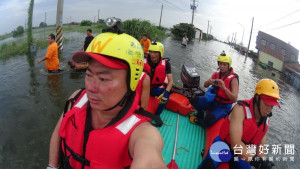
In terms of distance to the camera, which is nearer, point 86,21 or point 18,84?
point 18,84

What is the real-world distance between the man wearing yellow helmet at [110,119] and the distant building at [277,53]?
31354 millimetres

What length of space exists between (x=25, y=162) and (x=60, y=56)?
8369 millimetres

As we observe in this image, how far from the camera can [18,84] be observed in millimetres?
6672

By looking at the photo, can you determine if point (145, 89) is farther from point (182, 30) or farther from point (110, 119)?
point (182, 30)

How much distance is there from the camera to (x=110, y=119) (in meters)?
1.40

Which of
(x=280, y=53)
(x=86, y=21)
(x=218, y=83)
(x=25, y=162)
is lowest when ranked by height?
(x=25, y=162)

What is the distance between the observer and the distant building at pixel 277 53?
27266 mm

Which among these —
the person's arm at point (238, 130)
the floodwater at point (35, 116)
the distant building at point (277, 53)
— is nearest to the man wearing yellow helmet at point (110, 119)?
the person's arm at point (238, 130)

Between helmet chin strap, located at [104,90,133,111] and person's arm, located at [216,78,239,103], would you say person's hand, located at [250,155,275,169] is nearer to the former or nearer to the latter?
person's arm, located at [216,78,239,103]

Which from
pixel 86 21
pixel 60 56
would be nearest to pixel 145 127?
pixel 60 56

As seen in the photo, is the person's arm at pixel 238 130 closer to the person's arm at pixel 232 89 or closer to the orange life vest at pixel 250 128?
the orange life vest at pixel 250 128

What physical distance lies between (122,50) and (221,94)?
3570 mm

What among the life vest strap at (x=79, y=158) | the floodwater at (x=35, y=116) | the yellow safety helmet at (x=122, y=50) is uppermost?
the yellow safety helmet at (x=122, y=50)

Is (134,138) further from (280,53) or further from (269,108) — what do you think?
(280,53)
